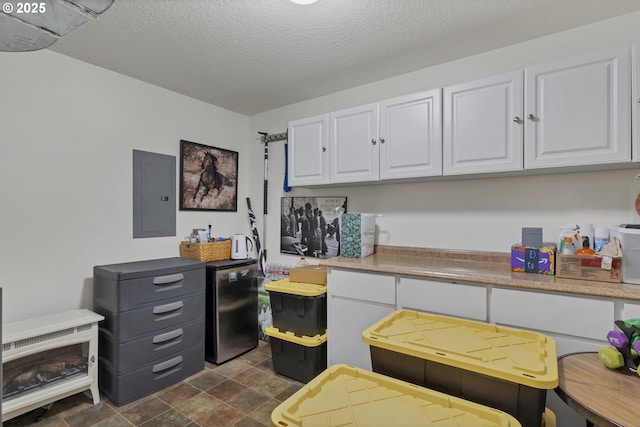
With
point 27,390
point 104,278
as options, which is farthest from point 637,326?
Result: point 27,390

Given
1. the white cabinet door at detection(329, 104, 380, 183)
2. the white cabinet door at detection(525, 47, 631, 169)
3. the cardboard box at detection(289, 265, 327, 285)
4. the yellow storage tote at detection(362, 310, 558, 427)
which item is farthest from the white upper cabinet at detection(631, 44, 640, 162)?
the cardboard box at detection(289, 265, 327, 285)

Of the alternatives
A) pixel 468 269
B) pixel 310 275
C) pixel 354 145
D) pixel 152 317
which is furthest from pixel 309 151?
pixel 152 317

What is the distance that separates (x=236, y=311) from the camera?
2.90 m

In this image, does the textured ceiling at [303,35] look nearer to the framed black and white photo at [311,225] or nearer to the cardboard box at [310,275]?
the framed black and white photo at [311,225]

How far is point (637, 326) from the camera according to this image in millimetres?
1139

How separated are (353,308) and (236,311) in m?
1.23

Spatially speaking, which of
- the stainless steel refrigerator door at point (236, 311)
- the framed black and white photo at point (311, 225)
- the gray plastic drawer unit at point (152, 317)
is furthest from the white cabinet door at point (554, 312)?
the gray plastic drawer unit at point (152, 317)

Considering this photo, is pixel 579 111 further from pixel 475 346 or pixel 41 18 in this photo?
pixel 41 18

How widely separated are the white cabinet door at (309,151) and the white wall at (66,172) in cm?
124

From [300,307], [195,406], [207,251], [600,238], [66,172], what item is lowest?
[195,406]

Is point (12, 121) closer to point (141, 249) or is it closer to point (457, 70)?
point (141, 249)

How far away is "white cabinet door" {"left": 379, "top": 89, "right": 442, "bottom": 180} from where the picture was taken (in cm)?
219

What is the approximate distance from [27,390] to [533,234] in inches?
131

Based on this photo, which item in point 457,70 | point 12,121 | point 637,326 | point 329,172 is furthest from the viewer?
point 329,172
